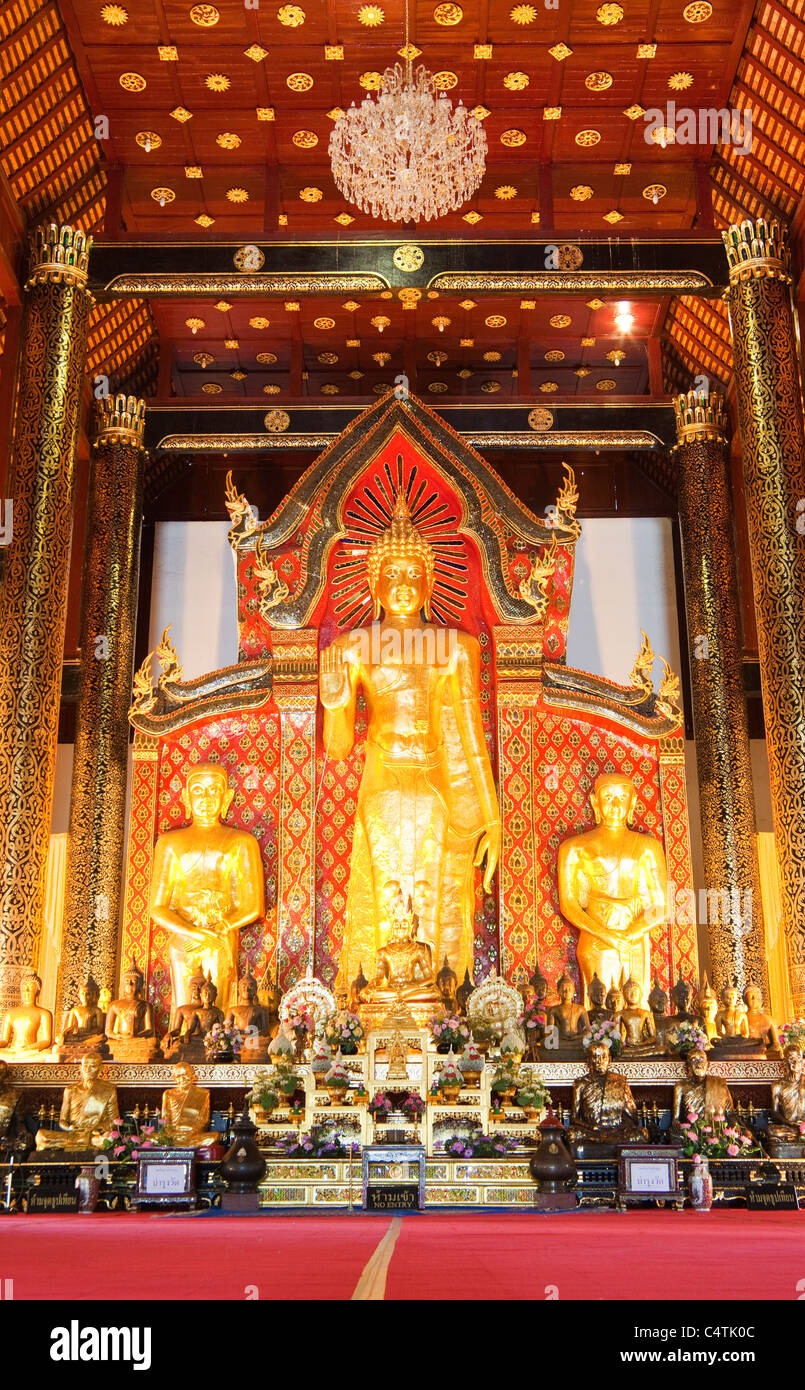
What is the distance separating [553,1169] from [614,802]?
14.3 ft

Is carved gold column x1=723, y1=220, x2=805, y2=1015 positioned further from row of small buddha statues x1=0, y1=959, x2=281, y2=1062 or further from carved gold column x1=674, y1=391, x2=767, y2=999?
row of small buddha statues x1=0, y1=959, x2=281, y2=1062

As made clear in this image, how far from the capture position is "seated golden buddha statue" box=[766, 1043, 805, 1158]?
785cm

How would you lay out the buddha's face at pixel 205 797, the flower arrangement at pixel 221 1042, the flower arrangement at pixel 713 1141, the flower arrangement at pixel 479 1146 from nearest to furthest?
the flower arrangement at pixel 479 1146, the flower arrangement at pixel 713 1141, the flower arrangement at pixel 221 1042, the buddha's face at pixel 205 797

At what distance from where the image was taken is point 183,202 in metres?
12.4

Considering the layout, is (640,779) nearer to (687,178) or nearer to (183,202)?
(687,178)

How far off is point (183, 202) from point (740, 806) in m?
7.37

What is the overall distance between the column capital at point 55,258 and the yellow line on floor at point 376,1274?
786 cm

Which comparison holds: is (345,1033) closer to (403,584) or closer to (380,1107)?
(380,1107)

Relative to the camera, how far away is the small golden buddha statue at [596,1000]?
374 inches

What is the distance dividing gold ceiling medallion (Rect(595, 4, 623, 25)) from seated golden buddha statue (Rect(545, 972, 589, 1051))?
7282 mm

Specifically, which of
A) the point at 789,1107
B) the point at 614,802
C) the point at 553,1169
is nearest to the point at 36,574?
the point at 614,802

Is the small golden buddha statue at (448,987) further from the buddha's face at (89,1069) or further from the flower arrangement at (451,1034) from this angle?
the buddha's face at (89,1069)

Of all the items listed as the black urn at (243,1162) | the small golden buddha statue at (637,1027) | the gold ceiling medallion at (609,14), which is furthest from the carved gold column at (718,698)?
the black urn at (243,1162)

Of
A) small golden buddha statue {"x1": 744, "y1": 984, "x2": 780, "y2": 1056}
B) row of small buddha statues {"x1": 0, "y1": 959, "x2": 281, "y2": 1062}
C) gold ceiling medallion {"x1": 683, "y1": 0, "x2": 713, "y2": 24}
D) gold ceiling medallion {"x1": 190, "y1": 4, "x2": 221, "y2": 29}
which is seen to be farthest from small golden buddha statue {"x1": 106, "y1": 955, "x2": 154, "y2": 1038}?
→ gold ceiling medallion {"x1": 683, "y1": 0, "x2": 713, "y2": 24}
